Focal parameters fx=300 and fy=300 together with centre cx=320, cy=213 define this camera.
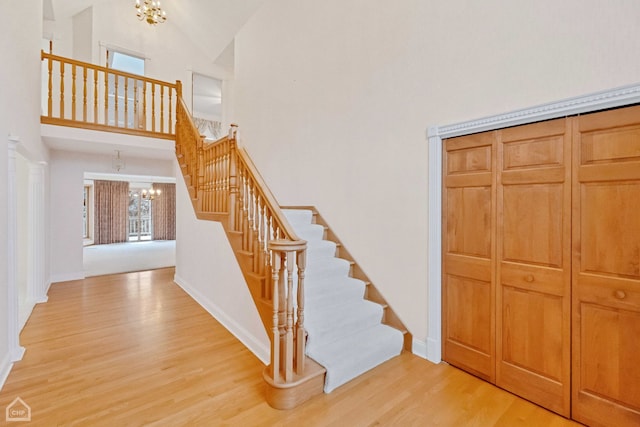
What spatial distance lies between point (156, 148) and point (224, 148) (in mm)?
2789

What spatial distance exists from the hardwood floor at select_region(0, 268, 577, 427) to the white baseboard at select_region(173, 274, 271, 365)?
2.7 inches

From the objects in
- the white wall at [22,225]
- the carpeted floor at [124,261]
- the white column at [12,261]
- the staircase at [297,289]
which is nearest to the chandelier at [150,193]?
the carpeted floor at [124,261]

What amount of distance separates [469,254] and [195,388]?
2327mm

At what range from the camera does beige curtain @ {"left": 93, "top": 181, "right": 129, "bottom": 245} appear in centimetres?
1152

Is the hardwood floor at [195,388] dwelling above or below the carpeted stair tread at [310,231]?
below

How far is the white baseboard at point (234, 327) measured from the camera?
8.67 ft

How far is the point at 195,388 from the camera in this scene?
7.22 ft

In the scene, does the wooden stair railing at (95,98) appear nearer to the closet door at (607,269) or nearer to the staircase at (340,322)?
the staircase at (340,322)

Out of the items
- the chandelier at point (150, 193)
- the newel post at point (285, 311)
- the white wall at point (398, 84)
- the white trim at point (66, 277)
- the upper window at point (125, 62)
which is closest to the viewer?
the white wall at point (398, 84)

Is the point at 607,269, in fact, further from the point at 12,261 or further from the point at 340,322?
the point at 12,261

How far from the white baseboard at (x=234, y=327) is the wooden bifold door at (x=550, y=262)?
1577mm

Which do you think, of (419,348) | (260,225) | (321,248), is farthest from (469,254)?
(260,225)

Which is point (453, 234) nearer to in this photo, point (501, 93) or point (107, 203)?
point (501, 93)

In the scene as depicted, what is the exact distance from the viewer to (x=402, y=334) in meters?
2.72
